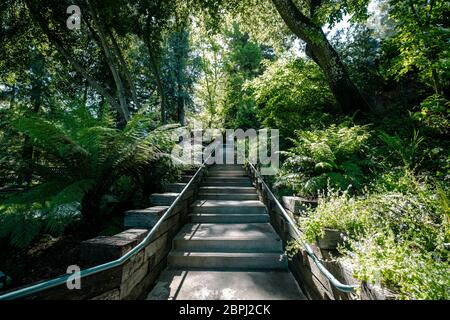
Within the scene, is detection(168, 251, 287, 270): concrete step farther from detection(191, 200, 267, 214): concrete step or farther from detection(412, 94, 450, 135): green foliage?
detection(412, 94, 450, 135): green foliage

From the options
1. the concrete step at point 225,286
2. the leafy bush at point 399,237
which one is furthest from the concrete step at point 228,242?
the leafy bush at point 399,237

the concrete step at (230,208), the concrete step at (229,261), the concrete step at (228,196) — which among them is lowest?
the concrete step at (229,261)

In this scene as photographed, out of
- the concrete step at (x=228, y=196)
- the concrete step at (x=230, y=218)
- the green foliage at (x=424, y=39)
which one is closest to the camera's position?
the green foliage at (x=424, y=39)

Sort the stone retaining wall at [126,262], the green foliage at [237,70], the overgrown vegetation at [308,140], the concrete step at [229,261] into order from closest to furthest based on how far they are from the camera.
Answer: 1. the stone retaining wall at [126,262]
2. the overgrown vegetation at [308,140]
3. the concrete step at [229,261]
4. the green foliage at [237,70]

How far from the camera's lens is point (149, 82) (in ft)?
53.4

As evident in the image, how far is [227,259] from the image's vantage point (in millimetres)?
3174

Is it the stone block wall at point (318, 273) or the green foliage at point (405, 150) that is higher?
the green foliage at point (405, 150)

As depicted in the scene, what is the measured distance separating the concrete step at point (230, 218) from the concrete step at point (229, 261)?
3.54ft

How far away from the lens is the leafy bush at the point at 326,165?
124 inches

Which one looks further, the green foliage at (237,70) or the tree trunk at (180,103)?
the tree trunk at (180,103)

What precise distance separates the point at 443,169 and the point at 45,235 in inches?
206

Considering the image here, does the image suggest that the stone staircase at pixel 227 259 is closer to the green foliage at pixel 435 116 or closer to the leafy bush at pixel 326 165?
the leafy bush at pixel 326 165

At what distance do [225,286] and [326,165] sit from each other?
2.07 m
